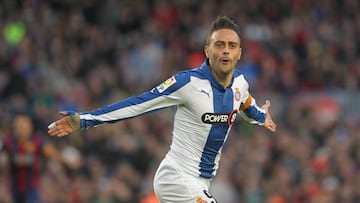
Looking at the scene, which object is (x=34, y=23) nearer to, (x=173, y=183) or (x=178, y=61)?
(x=178, y=61)

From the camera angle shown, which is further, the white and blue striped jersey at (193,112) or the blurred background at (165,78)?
the blurred background at (165,78)

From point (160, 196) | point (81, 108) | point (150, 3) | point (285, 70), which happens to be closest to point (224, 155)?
point (81, 108)

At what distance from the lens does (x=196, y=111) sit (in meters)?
7.98

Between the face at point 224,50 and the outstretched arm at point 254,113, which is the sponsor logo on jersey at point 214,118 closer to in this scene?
the face at point 224,50

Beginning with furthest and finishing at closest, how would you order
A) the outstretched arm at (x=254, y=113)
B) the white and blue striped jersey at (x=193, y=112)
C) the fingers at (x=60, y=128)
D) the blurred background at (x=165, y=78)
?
the blurred background at (x=165, y=78) < the outstretched arm at (x=254, y=113) < the white and blue striped jersey at (x=193, y=112) < the fingers at (x=60, y=128)

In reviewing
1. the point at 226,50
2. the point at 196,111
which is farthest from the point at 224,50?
the point at 196,111

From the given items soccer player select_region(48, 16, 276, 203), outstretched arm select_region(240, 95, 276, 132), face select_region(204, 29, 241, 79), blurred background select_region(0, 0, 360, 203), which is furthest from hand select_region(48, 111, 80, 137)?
blurred background select_region(0, 0, 360, 203)

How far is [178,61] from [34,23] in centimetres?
242

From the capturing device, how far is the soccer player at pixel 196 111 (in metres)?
7.91

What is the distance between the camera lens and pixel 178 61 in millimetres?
17172

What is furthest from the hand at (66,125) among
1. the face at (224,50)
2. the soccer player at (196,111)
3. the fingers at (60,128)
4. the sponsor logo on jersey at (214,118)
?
the face at (224,50)

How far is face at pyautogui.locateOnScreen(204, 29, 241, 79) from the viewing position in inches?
313

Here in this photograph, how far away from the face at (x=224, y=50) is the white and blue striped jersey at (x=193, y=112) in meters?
0.11

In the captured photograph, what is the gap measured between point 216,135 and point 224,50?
0.66 m
